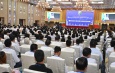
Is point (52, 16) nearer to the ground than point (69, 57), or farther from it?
farther from it

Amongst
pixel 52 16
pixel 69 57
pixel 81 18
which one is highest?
pixel 52 16

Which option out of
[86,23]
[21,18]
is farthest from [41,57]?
[86,23]

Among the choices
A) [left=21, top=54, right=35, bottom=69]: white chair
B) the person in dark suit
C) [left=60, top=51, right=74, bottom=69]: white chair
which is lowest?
[left=60, top=51, right=74, bottom=69]: white chair

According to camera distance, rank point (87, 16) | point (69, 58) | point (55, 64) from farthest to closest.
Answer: point (87, 16) → point (69, 58) → point (55, 64)

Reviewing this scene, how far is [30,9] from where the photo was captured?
30.9m

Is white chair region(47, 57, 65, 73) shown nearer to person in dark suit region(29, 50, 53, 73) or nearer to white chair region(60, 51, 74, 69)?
person in dark suit region(29, 50, 53, 73)

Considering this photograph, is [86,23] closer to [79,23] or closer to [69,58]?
[79,23]

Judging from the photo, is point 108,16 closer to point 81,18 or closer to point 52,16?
point 81,18

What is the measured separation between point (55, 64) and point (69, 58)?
1450 millimetres

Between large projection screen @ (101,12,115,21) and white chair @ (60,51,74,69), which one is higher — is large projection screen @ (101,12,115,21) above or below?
above

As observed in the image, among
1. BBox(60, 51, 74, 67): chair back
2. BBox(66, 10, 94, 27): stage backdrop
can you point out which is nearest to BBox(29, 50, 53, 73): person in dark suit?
BBox(60, 51, 74, 67): chair back

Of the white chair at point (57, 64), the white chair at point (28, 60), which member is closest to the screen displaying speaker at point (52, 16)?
the white chair at point (28, 60)

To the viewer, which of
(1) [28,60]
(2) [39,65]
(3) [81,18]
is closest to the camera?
(2) [39,65]

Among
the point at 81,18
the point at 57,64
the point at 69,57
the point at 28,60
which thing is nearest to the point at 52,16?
the point at 81,18
